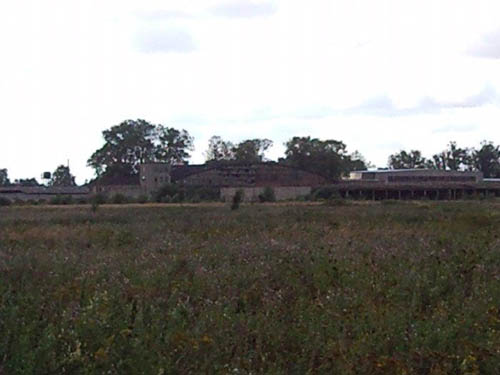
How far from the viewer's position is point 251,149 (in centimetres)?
14212

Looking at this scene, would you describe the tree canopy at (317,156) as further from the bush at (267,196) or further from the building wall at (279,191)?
the bush at (267,196)

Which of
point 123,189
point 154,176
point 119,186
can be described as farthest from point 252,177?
point 119,186

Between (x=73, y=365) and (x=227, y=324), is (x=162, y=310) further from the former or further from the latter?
(x=73, y=365)

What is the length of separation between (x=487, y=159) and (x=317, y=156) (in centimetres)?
5251

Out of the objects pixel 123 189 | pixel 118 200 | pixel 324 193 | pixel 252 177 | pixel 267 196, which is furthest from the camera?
pixel 123 189

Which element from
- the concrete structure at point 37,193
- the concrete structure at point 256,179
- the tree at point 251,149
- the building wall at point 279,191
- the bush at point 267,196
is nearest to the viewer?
the bush at point 267,196

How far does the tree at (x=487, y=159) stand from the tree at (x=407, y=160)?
13493 mm

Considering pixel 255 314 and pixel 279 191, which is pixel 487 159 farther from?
pixel 255 314

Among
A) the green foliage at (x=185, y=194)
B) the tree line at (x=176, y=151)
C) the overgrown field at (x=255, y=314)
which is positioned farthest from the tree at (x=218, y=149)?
the overgrown field at (x=255, y=314)

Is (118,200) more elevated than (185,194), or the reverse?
(185,194)

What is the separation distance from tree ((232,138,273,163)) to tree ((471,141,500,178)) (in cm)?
4774

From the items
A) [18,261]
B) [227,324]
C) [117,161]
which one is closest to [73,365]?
[227,324]

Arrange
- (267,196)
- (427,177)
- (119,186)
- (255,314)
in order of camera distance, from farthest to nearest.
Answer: (427,177) < (119,186) < (267,196) < (255,314)

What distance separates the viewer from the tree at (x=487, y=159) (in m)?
160
